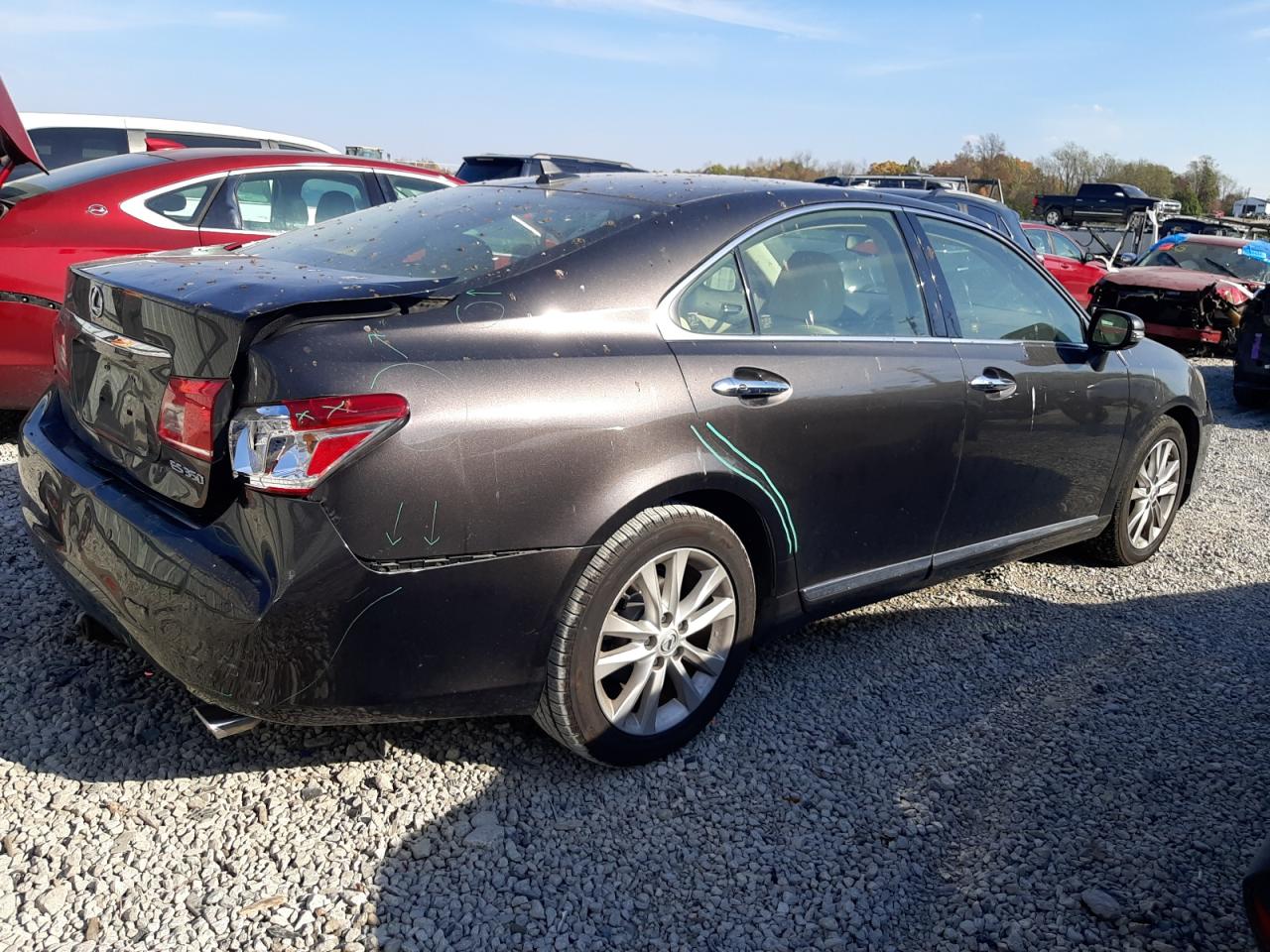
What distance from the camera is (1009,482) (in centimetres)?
405

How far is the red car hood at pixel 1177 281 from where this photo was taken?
1217 cm

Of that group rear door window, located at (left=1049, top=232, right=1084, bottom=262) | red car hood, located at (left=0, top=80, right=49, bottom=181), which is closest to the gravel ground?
red car hood, located at (left=0, top=80, right=49, bottom=181)

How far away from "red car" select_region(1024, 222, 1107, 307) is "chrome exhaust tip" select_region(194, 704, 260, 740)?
43.8 feet

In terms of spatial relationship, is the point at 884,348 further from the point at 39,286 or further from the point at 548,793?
the point at 39,286

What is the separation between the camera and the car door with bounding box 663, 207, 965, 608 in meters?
3.11

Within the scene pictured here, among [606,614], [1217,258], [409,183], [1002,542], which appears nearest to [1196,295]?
[1217,258]

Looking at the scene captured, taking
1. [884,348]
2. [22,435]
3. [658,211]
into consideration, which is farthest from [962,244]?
[22,435]

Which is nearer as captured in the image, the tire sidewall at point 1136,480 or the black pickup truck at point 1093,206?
the tire sidewall at point 1136,480

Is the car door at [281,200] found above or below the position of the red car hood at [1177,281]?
above

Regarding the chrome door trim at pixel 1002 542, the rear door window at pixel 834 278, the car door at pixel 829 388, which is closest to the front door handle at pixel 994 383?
the car door at pixel 829 388

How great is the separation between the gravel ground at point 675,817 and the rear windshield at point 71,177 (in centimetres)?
234

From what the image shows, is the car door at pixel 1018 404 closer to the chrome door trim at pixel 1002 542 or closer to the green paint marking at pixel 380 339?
the chrome door trim at pixel 1002 542

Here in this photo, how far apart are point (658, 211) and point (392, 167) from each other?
425cm

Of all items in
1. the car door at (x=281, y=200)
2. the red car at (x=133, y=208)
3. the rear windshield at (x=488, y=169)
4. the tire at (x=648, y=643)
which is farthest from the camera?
the rear windshield at (x=488, y=169)
